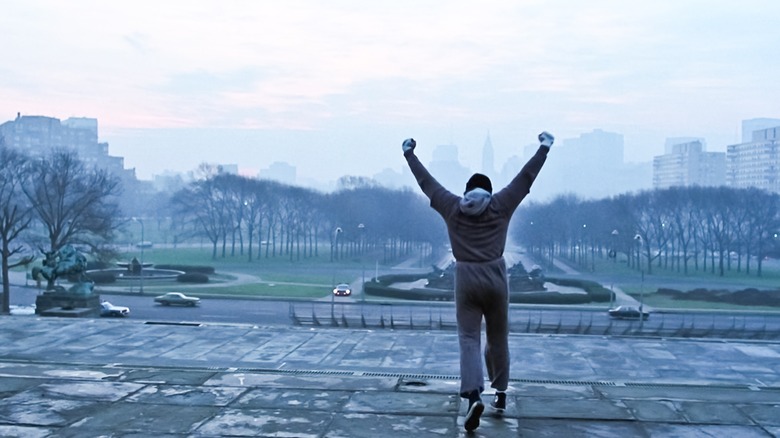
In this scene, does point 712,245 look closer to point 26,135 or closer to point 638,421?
point 638,421

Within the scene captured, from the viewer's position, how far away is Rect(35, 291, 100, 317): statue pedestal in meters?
18.8

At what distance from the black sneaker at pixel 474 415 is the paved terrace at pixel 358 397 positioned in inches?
3.2

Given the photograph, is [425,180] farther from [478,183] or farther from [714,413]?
[714,413]

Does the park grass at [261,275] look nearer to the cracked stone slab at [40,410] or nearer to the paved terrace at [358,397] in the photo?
the paved terrace at [358,397]

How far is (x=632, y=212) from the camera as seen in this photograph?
71.7 meters

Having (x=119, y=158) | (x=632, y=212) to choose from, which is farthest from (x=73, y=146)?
(x=632, y=212)

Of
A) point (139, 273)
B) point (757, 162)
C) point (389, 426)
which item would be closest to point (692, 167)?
point (757, 162)

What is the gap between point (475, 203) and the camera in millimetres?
5961

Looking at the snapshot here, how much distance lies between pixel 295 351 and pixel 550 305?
31878 millimetres

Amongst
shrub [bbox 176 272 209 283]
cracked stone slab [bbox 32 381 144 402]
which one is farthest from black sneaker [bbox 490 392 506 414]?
shrub [bbox 176 272 209 283]

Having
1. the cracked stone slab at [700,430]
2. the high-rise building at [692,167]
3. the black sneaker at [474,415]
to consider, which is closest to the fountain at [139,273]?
the black sneaker at [474,415]

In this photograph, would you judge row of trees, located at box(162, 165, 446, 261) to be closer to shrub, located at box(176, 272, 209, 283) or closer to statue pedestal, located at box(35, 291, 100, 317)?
shrub, located at box(176, 272, 209, 283)

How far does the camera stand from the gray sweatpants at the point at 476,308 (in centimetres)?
596

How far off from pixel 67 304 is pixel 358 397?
14.8 m
